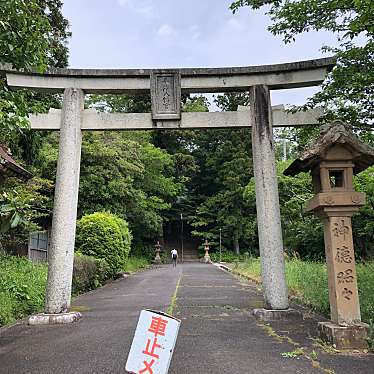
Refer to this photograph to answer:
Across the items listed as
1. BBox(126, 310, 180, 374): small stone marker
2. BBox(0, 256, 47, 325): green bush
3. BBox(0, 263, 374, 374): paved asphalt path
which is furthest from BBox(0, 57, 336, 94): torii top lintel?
BBox(126, 310, 180, 374): small stone marker

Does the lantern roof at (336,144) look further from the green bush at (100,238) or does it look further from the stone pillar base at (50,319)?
the green bush at (100,238)

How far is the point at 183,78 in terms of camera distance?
311 inches

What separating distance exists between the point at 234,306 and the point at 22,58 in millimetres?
6902

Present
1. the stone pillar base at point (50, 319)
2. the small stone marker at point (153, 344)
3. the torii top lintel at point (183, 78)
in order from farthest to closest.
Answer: the torii top lintel at point (183, 78) < the stone pillar base at point (50, 319) < the small stone marker at point (153, 344)

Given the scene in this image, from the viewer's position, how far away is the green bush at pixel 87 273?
11.8 metres

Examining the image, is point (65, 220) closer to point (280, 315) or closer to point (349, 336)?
point (280, 315)

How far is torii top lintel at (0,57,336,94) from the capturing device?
7613 millimetres

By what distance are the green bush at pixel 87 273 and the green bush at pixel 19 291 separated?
194 cm

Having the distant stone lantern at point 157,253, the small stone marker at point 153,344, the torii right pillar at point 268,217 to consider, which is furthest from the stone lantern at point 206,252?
the small stone marker at point 153,344

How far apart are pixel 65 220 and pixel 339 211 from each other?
4.99m

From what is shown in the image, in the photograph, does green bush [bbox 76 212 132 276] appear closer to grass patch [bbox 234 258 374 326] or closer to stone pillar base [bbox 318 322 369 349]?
grass patch [bbox 234 258 374 326]

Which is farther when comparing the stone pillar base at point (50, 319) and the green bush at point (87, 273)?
the green bush at point (87, 273)

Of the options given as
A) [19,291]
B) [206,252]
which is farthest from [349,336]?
[206,252]

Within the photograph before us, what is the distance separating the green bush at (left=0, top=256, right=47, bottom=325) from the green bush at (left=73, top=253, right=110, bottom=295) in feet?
6.36
